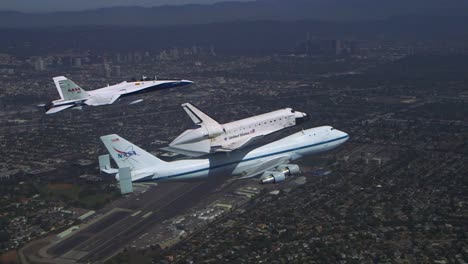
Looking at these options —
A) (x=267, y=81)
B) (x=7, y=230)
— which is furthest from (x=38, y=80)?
(x=7, y=230)

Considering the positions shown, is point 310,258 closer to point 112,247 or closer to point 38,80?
point 112,247

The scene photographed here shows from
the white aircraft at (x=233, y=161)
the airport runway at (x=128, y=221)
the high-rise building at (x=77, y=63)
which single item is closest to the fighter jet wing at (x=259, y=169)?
the white aircraft at (x=233, y=161)

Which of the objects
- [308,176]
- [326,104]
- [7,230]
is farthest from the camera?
[326,104]

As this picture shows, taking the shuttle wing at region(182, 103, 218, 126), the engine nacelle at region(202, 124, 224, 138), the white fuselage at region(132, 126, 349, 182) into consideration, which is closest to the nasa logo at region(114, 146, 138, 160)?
the white fuselage at region(132, 126, 349, 182)

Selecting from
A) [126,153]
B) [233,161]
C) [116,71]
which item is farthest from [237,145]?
[116,71]

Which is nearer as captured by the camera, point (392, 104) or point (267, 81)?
point (392, 104)

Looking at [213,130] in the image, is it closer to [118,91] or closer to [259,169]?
[259,169]
